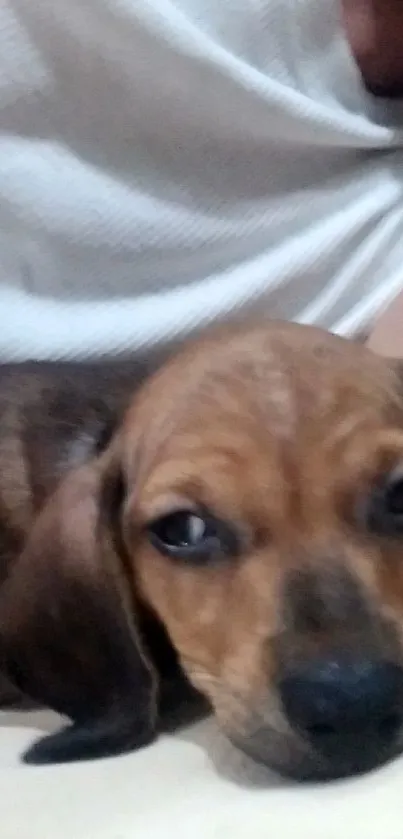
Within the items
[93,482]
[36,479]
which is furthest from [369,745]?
[36,479]

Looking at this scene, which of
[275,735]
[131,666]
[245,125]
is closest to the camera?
[275,735]

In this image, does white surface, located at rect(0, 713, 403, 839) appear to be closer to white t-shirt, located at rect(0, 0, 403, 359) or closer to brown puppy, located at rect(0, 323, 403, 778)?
brown puppy, located at rect(0, 323, 403, 778)

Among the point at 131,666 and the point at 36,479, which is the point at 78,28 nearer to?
the point at 36,479

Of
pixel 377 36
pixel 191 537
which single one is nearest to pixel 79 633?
pixel 191 537

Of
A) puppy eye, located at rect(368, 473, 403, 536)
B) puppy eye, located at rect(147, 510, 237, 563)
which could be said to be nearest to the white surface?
puppy eye, located at rect(147, 510, 237, 563)

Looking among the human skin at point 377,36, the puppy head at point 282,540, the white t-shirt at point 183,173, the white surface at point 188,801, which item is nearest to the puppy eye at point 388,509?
the puppy head at point 282,540

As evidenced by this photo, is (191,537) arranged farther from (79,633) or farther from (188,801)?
(188,801)
